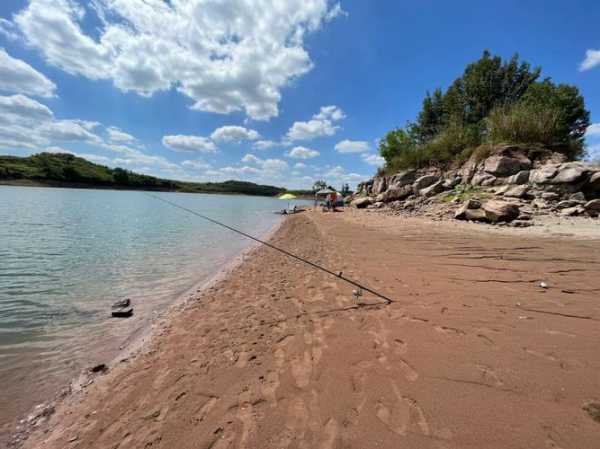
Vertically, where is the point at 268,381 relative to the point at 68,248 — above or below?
above

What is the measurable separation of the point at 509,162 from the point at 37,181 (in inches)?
5110

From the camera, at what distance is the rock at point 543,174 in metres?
12.5

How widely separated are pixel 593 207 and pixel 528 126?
890 cm

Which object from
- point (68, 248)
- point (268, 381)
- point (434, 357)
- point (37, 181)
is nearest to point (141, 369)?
point (268, 381)

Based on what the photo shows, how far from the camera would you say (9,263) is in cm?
830

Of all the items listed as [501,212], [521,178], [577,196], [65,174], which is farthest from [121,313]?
[65,174]

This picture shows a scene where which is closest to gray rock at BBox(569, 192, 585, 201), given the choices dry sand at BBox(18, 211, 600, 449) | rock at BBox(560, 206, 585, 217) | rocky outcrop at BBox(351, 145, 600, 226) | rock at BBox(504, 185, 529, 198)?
rocky outcrop at BBox(351, 145, 600, 226)

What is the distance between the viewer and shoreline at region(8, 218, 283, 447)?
9.41 feet

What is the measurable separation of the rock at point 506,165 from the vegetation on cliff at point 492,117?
286 centimetres

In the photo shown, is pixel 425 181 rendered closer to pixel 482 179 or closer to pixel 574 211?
pixel 482 179

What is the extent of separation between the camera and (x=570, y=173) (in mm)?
11812

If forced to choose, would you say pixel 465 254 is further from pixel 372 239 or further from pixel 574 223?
pixel 574 223

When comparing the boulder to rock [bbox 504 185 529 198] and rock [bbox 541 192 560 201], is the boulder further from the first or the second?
rock [bbox 541 192 560 201]

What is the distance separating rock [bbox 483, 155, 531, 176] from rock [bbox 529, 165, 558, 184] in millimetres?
1476
